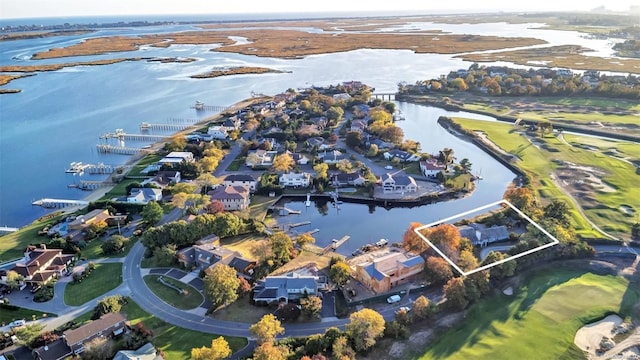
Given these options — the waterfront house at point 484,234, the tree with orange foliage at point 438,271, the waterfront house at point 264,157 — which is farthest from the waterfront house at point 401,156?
the tree with orange foliage at point 438,271

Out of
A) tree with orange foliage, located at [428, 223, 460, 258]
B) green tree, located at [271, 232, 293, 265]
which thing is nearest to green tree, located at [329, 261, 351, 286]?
green tree, located at [271, 232, 293, 265]

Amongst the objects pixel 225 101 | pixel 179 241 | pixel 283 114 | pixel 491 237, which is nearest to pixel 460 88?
pixel 283 114

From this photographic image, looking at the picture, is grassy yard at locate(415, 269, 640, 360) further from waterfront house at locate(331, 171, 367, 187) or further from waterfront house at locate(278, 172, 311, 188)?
waterfront house at locate(278, 172, 311, 188)

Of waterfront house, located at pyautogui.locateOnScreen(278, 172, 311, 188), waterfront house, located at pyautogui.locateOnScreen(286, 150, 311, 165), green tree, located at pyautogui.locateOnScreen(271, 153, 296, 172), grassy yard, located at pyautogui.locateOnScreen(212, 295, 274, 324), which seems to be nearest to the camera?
grassy yard, located at pyautogui.locateOnScreen(212, 295, 274, 324)

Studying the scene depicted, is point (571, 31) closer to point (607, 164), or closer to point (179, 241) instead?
point (607, 164)

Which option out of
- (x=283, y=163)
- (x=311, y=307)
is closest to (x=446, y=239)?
(x=311, y=307)

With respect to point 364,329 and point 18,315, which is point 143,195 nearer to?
point 18,315
